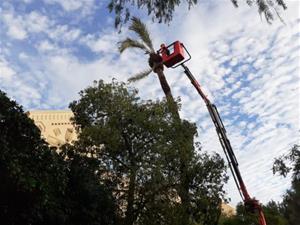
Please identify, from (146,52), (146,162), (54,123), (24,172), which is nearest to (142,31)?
(146,52)

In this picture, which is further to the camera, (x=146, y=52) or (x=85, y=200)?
(x=146, y=52)

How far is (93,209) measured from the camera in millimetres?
16672

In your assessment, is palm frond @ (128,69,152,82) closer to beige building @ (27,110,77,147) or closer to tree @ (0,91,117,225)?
tree @ (0,91,117,225)

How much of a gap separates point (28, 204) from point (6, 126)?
239 cm

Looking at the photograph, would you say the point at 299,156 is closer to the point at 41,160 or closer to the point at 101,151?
the point at 101,151

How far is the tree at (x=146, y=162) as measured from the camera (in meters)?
18.6

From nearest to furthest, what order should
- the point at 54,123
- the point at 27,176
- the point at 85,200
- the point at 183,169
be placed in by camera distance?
1. the point at 27,176
2. the point at 85,200
3. the point at 183,169
4. the point at 54,123

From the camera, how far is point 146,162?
62.0 feet

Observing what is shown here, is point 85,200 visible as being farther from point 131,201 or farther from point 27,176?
point 27,176

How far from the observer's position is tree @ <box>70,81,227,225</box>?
1859 centimetres

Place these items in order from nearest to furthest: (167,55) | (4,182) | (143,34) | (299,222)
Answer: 1. (4,182)
2. (167,55)
3. (143,34)
4. (299,222)

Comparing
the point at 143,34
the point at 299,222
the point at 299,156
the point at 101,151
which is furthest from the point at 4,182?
the point at 299,222

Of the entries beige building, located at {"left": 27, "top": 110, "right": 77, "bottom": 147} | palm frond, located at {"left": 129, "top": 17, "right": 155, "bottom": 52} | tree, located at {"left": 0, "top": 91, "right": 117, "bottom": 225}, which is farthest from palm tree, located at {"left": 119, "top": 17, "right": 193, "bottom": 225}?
beige building, located at {"left": 27, "top": 110, "right": 77, "bottom": 147}

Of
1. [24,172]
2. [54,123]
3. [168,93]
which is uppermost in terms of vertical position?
[54,123]
